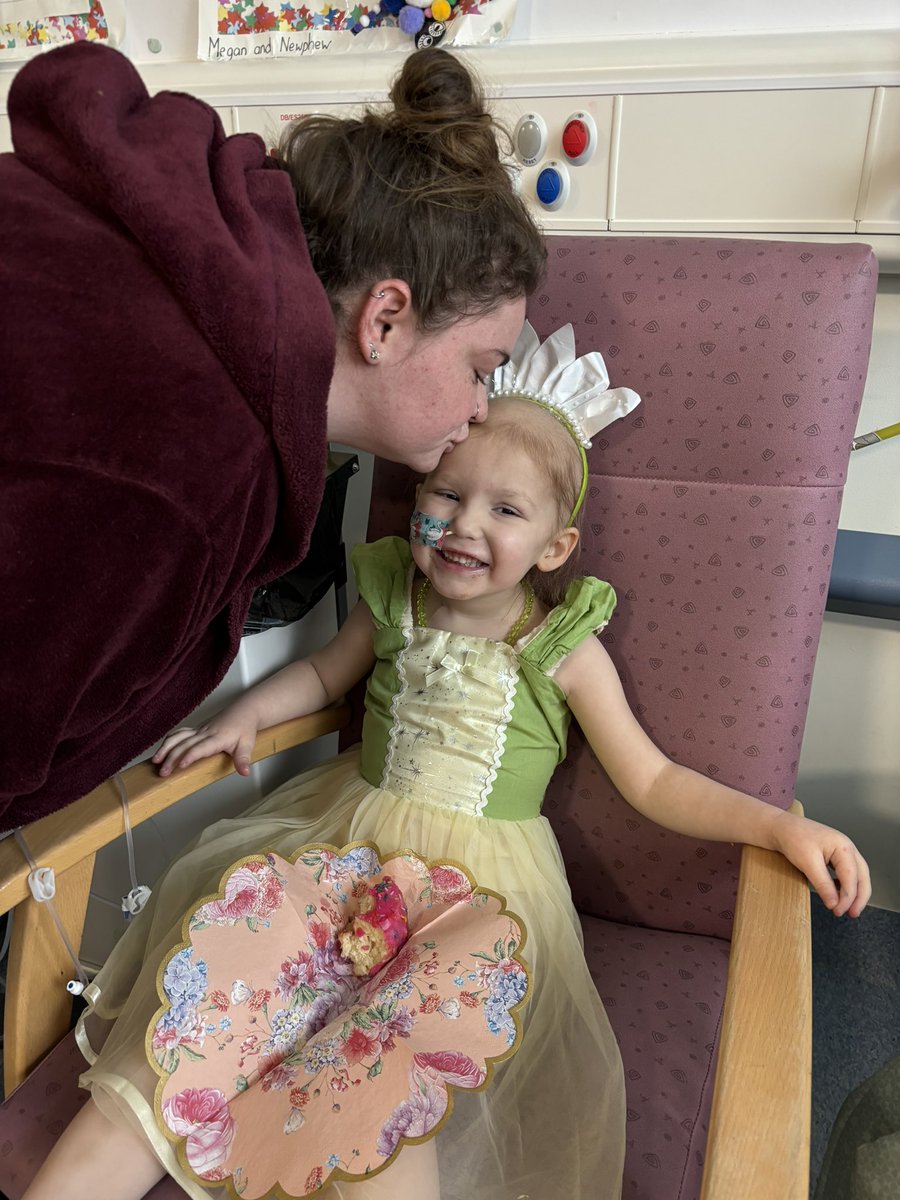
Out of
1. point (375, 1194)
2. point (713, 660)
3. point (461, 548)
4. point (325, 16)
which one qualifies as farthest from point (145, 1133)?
point (325, 16)

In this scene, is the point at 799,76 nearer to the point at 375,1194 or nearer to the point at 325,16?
the point at 325,16

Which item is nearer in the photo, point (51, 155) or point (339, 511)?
point (51, 155)

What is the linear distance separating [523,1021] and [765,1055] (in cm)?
26

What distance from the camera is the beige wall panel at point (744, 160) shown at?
1.15 metres

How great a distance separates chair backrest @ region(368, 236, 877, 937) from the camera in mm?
989

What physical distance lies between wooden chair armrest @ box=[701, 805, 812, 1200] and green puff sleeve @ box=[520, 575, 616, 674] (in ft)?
1.02

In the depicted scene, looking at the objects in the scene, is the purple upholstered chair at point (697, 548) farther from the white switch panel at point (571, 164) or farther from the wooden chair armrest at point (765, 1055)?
the white switch panel at point (571, 164)

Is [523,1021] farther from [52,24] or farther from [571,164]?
[52,24]

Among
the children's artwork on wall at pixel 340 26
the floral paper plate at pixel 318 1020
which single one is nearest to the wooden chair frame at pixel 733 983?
the floral paper plate at pixel 318 1020

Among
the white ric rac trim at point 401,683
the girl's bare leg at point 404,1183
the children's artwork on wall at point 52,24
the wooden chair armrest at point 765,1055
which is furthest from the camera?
the children's artwork on wall at point 52,24

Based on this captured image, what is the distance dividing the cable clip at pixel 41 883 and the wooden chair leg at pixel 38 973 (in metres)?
0.04

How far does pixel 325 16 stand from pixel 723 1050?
147 cm

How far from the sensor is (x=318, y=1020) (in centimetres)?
87

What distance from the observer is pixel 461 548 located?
978 millimetres
